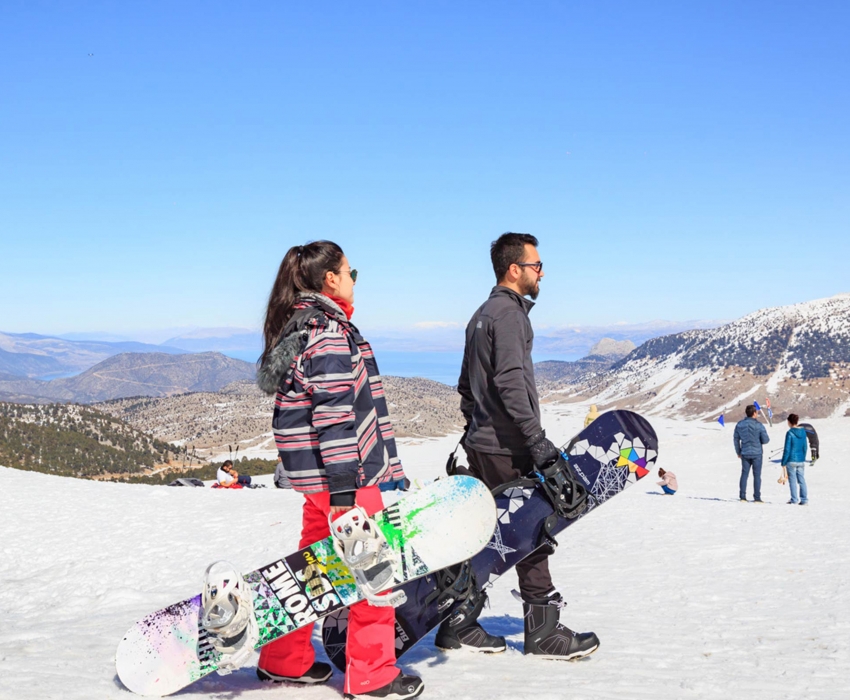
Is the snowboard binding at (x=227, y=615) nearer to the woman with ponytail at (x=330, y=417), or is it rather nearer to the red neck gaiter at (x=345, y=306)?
the woman with ponytail at (x=330, y=417)

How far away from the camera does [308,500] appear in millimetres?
4074

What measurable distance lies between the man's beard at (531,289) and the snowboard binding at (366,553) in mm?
2101

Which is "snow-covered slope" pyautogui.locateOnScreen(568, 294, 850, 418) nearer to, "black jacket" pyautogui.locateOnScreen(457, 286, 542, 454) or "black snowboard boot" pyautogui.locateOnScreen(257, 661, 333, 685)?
"black jacket" pyautogui.locateOnScreen(457, 286, 542, 454)

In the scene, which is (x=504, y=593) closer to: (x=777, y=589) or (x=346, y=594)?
(x=777, y=589)

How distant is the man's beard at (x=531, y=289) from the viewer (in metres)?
4.88

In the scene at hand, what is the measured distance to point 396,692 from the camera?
3.85m

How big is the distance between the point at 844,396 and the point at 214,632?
459ft

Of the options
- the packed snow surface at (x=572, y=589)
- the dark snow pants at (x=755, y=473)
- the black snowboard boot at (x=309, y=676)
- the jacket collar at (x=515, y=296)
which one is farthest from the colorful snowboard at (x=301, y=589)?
the dark snow pants at (x=755, y=473)

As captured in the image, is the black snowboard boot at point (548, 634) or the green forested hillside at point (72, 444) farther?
the green forested hillside at point (72, 444)

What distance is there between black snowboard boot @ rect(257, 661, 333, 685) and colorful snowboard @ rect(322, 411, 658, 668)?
0.42 ft

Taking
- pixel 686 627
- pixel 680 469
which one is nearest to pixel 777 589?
pixel 686 627

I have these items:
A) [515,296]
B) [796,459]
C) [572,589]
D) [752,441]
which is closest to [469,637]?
[515,296]

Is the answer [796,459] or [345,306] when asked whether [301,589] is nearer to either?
[345,306]

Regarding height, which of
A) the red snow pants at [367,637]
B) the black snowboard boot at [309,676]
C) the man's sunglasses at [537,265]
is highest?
the man's sunglasses at [537,265]
